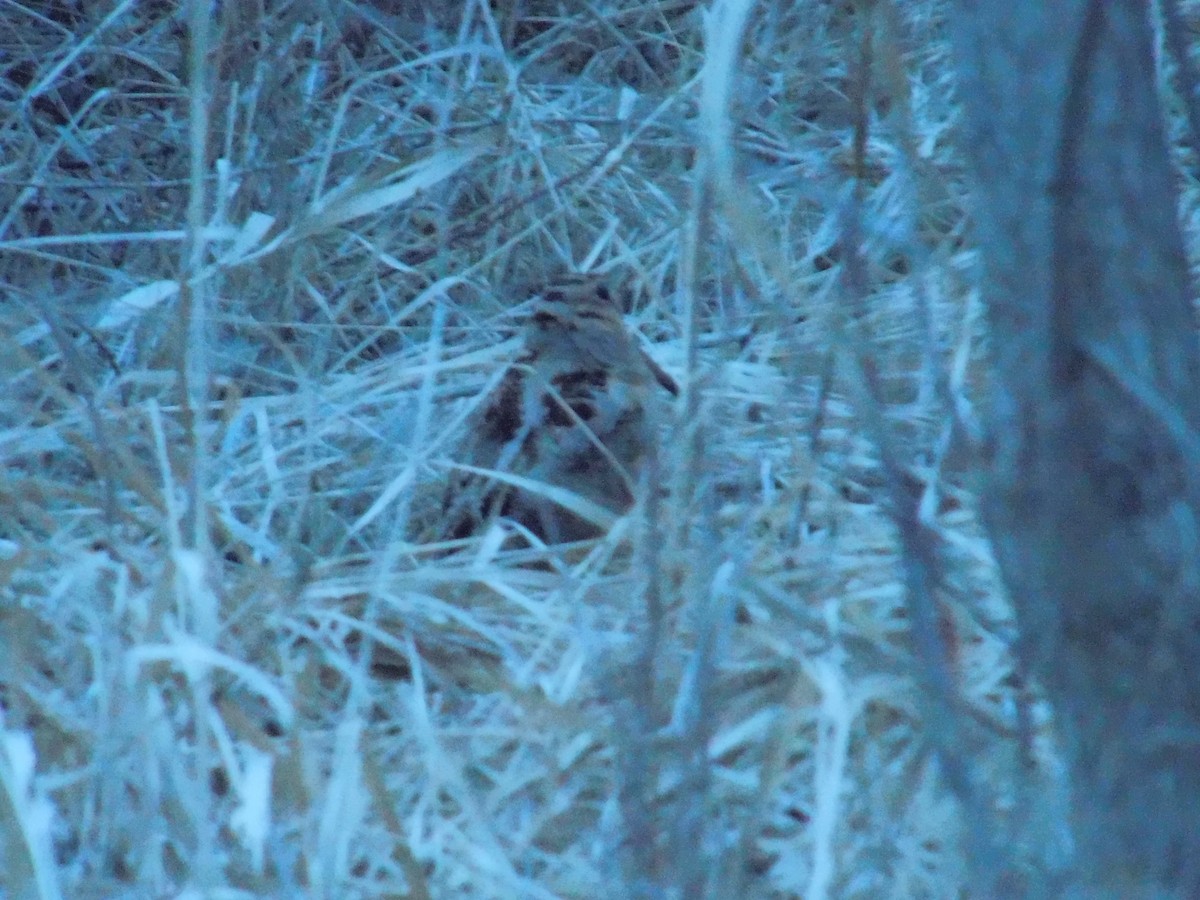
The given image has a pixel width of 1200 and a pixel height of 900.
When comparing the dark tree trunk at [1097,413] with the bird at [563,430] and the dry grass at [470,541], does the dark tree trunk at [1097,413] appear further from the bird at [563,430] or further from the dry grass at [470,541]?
the bird at [563,430]

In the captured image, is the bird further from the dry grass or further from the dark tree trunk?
the dark tree trunk

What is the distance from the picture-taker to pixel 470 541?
215cm

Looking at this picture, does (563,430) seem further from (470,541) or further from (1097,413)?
(1097,413)

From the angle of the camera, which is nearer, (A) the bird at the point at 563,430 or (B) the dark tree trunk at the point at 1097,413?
(B) the dark tree trunk at the point at 1097,413

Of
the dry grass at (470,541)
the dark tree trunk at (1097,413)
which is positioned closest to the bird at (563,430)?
the dry grass at (470,541)

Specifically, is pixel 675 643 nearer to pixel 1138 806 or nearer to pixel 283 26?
pixel 1138 806

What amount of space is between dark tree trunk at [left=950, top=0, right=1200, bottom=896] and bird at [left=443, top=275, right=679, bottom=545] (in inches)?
42.0

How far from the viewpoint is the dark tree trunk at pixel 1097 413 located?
113 centimetres

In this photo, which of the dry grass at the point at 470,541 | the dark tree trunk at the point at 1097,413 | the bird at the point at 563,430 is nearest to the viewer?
the dark tree trunk at the point at 1097,413

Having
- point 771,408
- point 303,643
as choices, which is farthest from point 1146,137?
point 771,408

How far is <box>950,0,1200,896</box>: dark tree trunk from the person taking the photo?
3.71ft

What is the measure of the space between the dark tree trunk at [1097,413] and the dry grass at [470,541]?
6cm

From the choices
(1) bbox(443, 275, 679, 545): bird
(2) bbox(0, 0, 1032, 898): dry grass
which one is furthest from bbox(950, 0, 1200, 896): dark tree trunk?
(1) bbox(443, 275, 679, 545): bird

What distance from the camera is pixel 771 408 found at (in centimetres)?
250
